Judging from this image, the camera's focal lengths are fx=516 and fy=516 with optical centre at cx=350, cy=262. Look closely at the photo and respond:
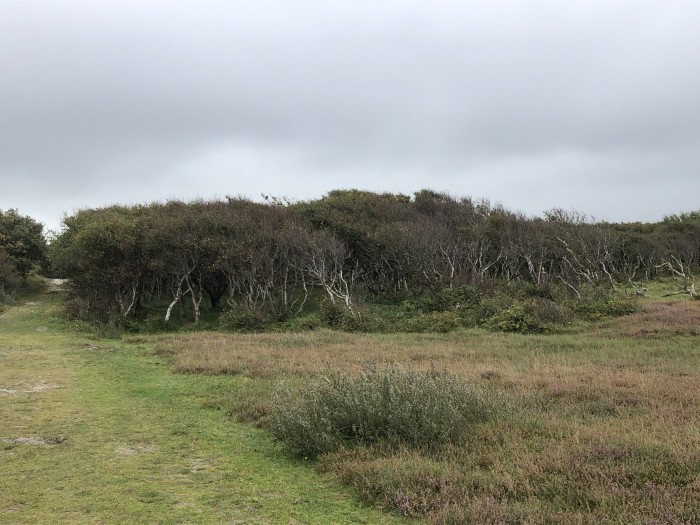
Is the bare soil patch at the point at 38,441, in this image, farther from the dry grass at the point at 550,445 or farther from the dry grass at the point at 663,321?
the dry grass at the point at 663,321

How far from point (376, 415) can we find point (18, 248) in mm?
51753

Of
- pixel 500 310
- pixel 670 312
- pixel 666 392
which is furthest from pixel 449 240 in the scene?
pixel 666 392

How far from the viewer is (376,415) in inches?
300

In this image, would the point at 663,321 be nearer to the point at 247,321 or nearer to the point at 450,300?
the point at 450,300

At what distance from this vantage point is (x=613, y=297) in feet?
93.5

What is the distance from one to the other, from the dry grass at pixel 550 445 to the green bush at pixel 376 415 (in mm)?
384

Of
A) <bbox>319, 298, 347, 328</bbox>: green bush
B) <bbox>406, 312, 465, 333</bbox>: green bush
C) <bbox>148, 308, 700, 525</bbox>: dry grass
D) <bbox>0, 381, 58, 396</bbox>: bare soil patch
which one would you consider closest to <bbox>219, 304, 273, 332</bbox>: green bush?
<bbox>319, 298, 347, 328</bbox>: green bush

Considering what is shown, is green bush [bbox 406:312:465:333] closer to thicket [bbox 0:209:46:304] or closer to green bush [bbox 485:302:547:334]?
green bush [bbox 485:302:547:334]

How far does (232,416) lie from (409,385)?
387cm

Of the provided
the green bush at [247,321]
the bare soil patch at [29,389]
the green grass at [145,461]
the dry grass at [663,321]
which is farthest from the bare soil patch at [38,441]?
the green bush at [247,321]

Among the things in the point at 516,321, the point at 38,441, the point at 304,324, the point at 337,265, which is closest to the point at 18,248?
the point at 337,265

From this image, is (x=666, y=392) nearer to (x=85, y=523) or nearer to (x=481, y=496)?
(x=481, y=496)

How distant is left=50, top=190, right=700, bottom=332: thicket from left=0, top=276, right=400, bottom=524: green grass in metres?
16.3

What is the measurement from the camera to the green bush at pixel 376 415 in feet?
24.2
